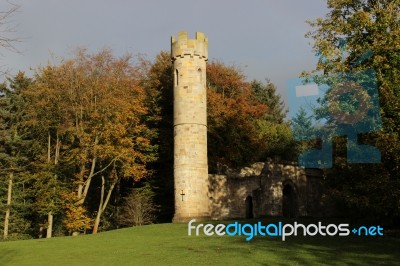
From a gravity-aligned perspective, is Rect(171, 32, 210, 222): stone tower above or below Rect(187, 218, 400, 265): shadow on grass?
above

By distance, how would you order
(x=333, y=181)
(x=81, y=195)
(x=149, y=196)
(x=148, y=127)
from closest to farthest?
(x=333, y=181) → (x=81, y=195) → (x=149, y=196) → (x=148, y=127)

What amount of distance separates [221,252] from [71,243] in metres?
8.61

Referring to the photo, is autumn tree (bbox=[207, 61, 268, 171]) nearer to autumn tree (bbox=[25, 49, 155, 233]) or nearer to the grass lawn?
autumn tree (bbox=[25, 49, 155, 233])

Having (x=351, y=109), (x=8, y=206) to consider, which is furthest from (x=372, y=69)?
(x=8, y=206)

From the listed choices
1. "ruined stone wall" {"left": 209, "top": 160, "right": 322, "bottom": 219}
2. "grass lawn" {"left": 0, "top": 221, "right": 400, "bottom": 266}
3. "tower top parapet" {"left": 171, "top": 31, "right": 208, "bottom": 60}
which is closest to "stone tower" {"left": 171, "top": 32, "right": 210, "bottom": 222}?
"tower top parapet" {"left": 171, "top": 31, "right": 208, "bottom": 60}

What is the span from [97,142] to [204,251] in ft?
55.6

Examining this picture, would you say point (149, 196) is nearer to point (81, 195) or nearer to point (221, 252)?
point (81, 195)

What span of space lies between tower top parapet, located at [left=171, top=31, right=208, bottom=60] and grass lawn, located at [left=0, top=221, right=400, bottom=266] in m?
11.8

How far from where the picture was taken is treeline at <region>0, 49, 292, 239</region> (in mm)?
31469

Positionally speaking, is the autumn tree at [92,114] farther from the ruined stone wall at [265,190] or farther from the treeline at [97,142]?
the ruined stone wall at [265,190]

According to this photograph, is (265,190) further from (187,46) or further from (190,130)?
(187,46)

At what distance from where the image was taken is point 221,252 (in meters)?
15.8

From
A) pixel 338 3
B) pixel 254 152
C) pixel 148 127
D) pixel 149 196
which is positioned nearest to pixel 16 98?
pixel 148 127

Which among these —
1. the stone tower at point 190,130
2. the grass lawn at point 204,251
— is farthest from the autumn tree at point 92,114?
the grass lawn at point 204,251
